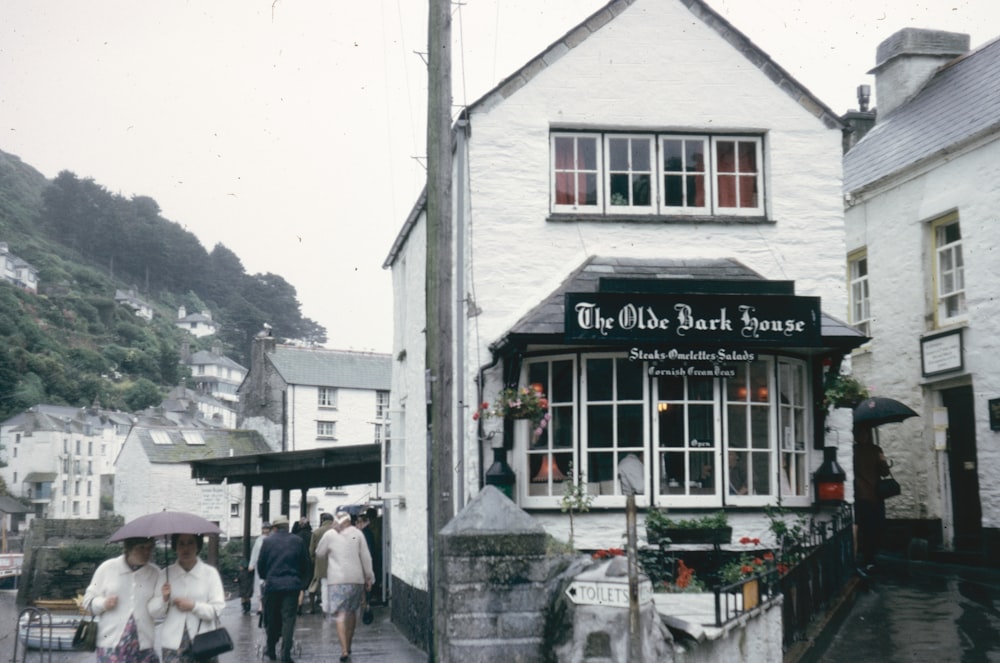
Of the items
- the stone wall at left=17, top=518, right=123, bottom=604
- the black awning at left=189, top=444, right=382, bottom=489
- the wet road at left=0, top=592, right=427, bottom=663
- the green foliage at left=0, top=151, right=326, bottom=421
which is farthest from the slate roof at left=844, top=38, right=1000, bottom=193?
the green foliage at left=0, top=151, right=326, bottom=421

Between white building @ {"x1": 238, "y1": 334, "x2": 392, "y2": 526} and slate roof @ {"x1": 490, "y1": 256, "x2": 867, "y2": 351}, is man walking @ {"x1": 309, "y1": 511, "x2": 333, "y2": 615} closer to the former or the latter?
slate roof @ {"x1": 490, "y1": 256, "x2": 867, "y2": 351}

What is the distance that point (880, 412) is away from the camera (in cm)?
1549

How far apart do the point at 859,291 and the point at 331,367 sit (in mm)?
51888

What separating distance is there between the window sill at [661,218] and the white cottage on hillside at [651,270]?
0.03 meters

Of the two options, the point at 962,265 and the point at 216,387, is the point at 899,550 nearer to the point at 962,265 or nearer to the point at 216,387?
the point at 962,265

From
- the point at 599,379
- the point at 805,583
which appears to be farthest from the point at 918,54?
the point at 805,583

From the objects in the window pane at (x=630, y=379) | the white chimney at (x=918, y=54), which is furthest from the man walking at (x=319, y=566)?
the white chimney at (x=918, y=54)

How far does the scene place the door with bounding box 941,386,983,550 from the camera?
1858cm

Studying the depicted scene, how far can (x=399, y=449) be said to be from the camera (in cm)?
1947

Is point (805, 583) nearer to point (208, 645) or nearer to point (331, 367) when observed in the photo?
point (208, 645)

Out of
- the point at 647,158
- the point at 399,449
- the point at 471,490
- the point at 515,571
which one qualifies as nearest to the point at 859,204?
the point at 647,158

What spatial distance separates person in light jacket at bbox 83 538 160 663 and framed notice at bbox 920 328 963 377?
43.8 feet

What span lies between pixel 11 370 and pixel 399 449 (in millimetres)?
114412

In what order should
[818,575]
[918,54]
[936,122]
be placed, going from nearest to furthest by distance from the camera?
1. [818,575]
2. [936,122]
3. [918,54]
